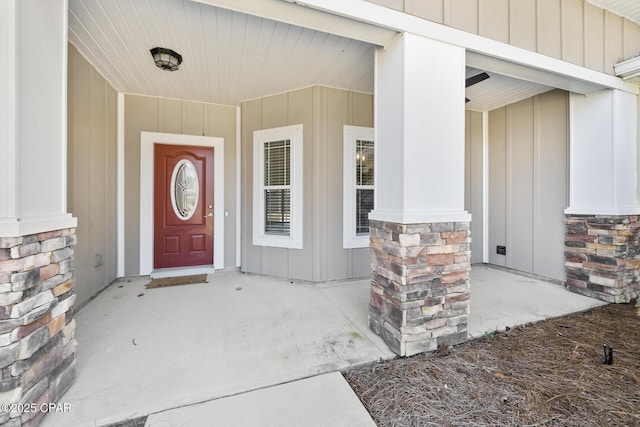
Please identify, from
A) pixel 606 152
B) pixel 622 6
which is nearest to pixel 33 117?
pixel 606 152

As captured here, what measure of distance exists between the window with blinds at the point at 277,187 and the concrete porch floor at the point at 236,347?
3.13ft

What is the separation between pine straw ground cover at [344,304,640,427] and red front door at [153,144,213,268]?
3.45 meters

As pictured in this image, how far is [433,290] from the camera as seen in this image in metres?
2.15

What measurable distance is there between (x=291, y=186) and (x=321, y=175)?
497 mm

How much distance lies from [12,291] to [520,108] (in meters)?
5.95

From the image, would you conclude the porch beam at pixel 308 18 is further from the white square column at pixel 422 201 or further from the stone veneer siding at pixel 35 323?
the stone veneer siding at pixel 35 323

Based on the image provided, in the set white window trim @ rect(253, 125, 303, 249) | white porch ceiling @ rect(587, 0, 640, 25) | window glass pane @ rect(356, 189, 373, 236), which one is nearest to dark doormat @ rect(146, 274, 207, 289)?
white window trim @ rect(253, 125, 303, 249)

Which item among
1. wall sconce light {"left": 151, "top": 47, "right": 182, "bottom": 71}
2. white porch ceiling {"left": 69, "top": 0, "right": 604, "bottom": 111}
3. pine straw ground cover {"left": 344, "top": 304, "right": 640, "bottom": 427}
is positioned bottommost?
pine straw ground cover {"left": 344, "top": 304, "right": 640, "bottom": 427}

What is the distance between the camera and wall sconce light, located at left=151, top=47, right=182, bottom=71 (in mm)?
2771

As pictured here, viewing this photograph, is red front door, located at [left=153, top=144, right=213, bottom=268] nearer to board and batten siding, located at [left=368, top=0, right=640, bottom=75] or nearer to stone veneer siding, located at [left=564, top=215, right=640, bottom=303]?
board and batten siding, located at [left=368, top=0, right=640, bottom=75]

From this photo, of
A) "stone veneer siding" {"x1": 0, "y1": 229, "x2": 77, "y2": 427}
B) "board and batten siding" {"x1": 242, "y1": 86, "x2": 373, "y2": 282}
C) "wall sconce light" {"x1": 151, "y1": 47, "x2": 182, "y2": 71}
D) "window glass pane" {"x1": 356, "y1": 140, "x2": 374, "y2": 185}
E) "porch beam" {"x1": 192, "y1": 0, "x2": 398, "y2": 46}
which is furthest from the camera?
"window glass pane" {"x1": 356, "y1": 140, "x2": 374, "y2": 185}

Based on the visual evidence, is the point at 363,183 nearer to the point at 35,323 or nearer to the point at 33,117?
the point at 33,117

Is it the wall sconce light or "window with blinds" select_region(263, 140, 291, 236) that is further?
"window with blinds" select_region(263, 140, 291, 236)

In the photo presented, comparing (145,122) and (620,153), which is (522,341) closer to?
(620,153)
